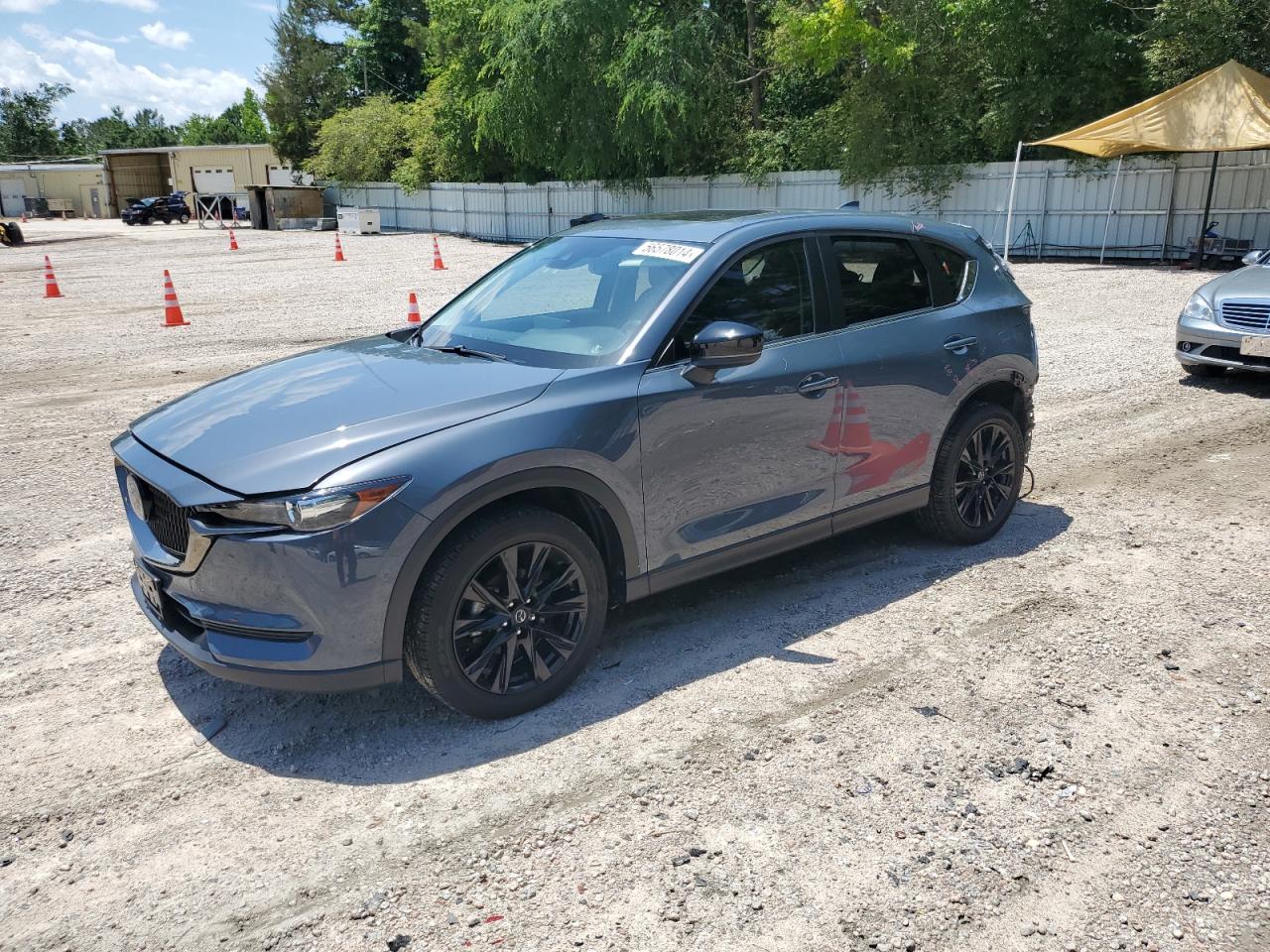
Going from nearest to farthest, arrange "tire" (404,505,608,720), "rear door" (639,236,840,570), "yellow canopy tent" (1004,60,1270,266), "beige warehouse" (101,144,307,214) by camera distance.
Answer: "tire" (404,505,608,720), "rear door" (639,236,840,570), "yellow canopy tent" (1004,60,1270,266), "beige warehouse" (101,144,307,214)

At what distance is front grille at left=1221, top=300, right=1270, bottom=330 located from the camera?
8.70 m

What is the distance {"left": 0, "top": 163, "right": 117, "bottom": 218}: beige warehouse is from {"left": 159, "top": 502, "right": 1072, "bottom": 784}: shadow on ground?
85441mm

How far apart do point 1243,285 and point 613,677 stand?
8.21 meters

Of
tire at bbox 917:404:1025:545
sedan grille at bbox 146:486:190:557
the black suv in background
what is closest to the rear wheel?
tire at bbox 917:404:1025:545

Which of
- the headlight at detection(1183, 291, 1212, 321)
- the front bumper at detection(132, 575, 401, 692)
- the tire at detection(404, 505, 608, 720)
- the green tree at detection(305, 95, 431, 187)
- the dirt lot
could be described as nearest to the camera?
the dirt lot

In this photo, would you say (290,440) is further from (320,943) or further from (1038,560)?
(1038,560)

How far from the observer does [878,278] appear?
4.84 meters

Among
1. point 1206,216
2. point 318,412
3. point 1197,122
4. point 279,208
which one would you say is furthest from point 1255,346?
point 279,208

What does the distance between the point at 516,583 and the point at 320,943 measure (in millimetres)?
1336

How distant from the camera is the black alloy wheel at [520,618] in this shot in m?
3.46

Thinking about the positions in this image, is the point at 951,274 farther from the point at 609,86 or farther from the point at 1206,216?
the point at 609,86

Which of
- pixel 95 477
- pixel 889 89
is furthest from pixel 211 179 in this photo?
pixel 95 477

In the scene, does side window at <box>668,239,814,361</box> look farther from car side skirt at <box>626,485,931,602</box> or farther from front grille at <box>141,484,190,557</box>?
front grille at <box>141,484,190,557</box>

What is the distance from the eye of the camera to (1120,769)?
336cm
